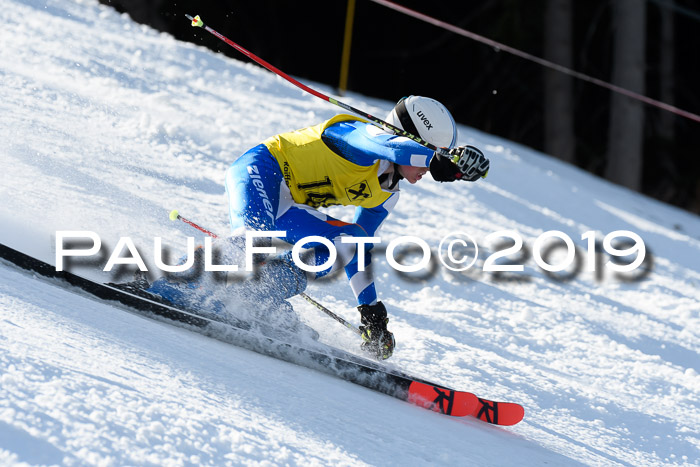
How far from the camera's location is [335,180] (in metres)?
3.71

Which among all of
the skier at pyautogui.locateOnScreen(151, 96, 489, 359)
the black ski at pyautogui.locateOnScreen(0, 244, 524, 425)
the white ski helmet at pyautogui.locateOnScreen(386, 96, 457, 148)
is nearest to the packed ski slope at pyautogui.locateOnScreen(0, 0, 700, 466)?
the black ski at pyautogui.locateOnScreen(0, 244, 524, 425)

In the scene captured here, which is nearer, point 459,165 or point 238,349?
point 238,349

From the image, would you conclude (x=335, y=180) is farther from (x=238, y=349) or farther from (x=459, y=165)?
(x=238, y=349)

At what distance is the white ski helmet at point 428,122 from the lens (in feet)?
12.0

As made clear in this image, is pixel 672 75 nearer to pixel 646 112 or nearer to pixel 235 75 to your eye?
pixel 646 112

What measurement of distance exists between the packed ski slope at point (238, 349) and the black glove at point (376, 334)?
5.3 inches

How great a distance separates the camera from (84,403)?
225 centimetres

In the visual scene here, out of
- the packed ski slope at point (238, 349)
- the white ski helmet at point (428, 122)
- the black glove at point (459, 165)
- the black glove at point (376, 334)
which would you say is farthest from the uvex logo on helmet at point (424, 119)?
the packed ski slope at point (238, 349)

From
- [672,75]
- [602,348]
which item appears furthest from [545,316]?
[672,75]

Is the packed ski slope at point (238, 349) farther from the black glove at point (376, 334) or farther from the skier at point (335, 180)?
the skier at point (335, 180)

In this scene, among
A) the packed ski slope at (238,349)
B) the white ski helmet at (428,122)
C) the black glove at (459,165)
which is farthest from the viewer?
the white ski helmet at (428,122)

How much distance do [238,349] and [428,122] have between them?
1220 mm

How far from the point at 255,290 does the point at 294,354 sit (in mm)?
403

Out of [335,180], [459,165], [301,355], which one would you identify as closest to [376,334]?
[301,355]
